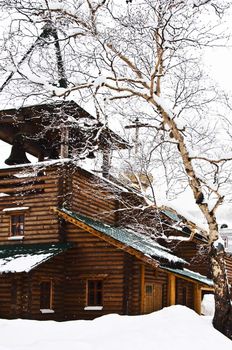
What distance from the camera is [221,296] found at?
13758 millimetres

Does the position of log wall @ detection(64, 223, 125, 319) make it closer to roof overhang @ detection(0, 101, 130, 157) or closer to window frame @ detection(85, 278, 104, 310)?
window frame @ detection(85, 278, 104, 310)

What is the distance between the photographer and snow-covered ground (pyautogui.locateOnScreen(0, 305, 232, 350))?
32.0ft

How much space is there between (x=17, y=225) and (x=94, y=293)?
460cm

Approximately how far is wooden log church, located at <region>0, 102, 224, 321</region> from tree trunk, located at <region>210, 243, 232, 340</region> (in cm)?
549

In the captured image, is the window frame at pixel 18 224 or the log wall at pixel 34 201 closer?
the log wall at pixel 34 201

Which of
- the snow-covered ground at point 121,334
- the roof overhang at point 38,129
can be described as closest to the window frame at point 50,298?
the roof overhang at point 38,129

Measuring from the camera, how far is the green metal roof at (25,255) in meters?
19.0

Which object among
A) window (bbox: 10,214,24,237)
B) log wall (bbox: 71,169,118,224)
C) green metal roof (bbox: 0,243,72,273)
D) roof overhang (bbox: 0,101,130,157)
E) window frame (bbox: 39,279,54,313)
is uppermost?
roof overhang (bbox: 0,101,130,157)

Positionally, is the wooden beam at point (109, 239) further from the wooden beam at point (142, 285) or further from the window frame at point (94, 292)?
the window frame at point (94, 292)

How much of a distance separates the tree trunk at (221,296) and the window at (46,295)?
934 centimetres

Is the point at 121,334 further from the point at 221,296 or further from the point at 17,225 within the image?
the point at 17,225

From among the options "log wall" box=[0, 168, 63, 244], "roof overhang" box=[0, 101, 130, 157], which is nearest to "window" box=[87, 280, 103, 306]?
"log wall" box=[0, 168, 63, 244]

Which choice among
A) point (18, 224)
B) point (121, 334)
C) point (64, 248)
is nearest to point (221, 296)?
point (121, 334)

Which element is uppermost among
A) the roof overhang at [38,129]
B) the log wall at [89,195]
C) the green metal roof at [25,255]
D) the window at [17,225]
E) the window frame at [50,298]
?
the roof overhang at [38,129]
